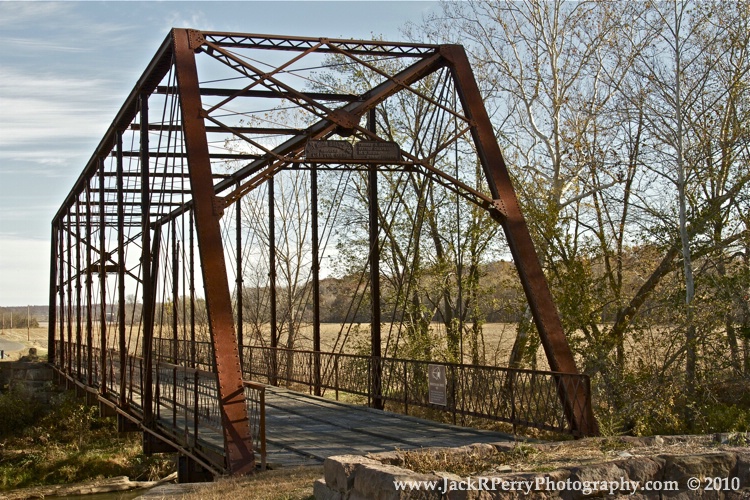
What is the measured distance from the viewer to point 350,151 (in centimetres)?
1470

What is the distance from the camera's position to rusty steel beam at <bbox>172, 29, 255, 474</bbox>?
36.8 feet

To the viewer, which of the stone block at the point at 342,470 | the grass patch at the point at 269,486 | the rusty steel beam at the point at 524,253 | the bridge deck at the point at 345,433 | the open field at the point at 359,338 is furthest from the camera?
the open field at the point at 359,338

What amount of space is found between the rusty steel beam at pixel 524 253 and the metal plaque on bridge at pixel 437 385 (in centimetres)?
214

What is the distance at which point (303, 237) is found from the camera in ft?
138

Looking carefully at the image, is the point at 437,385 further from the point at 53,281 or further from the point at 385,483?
the point at 53,281

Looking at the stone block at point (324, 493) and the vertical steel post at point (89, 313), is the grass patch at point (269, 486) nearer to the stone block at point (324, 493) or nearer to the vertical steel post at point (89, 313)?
the stone block at point (324, 493)

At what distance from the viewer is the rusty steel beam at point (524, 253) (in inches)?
495

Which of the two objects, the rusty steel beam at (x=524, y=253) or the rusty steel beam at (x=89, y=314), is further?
the rusty steel beam at (x=89, y=314)

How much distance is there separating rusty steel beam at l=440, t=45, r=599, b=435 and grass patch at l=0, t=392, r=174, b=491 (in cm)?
1822

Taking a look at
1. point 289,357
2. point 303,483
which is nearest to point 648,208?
point 289,357

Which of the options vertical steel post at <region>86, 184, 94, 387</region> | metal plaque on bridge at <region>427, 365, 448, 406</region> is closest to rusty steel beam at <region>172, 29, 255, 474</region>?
metal plaque on bridge at <region>427, 365, 448, 406</region>

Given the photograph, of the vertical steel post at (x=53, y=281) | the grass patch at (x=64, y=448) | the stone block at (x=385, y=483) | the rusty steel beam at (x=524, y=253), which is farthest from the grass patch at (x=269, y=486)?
the vertical steel post at (x=53, y=281)

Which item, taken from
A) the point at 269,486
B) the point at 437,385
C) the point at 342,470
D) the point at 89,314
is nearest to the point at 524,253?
the point at 437,385

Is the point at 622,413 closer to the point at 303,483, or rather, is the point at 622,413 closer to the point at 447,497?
the point at 303,483
